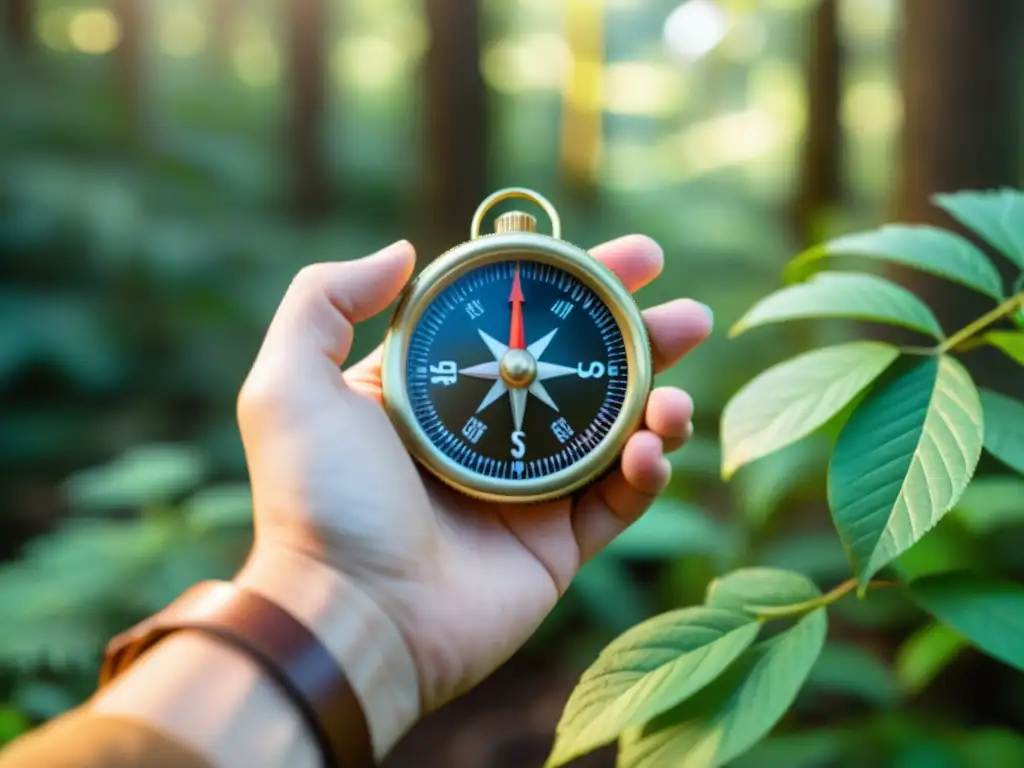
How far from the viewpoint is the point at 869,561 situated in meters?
0.73

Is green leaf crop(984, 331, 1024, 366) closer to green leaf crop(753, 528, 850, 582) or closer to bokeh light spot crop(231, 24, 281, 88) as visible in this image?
green leaf crop(753, 528, 850, 582)

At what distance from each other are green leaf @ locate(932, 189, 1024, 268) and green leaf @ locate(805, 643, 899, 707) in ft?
3.16

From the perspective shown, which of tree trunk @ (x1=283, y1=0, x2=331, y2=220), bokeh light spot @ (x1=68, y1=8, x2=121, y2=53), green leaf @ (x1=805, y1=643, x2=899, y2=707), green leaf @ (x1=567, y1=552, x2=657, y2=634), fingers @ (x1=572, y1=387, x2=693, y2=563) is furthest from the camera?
bokeh light spot @ (x1=68, y1=8, x2=121, y2=53)

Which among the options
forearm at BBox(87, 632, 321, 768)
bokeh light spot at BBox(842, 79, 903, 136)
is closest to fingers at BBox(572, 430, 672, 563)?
forearm at BBox(87, 632, 321, 768)

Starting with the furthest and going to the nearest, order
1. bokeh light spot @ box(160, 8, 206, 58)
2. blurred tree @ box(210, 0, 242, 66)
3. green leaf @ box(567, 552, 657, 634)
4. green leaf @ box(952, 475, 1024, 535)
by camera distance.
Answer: blurred tree @ box(210, 0, 242, 66) → bokeh light spot @ box(160, 8, 206, 58) → green leaf @ box(567, 552, 657, 634) → green leaf @ box(952, 475, 1024, 535)

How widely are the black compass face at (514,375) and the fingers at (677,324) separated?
6 centimetres

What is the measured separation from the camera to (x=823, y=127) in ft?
18.7

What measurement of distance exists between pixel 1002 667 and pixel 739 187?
697 cm

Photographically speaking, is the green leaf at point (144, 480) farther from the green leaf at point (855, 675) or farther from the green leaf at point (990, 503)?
the green leaf at point (990, 503)

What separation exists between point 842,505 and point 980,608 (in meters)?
0.18

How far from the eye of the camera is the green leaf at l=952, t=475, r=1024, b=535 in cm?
136

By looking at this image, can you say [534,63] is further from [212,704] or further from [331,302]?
[212,704]

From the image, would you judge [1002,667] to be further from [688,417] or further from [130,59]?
[130,59]

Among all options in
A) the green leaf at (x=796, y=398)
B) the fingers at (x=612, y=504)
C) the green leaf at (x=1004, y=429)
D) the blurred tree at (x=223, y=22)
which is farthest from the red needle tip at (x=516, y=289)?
the blurred tree at (x=223, y=22)
